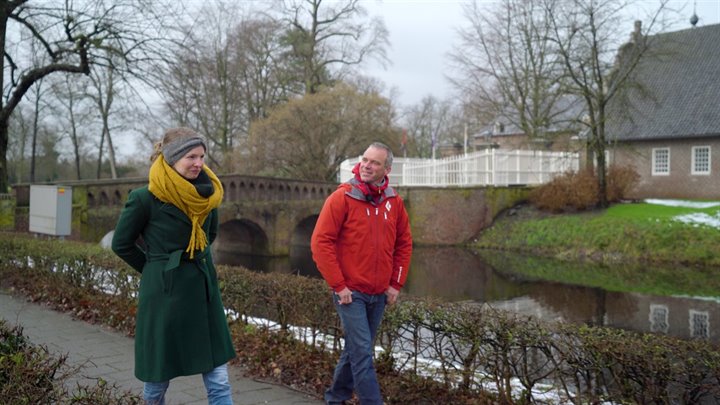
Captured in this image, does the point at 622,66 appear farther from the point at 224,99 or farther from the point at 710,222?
the point at 224,99

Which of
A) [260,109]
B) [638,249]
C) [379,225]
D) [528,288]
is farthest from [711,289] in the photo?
[260,109]

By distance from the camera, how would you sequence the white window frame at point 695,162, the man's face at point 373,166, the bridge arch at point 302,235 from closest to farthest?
1. the man's face at point 373,166
2. the bridge arch at point 302,235
3. the white window frame at point 695,162

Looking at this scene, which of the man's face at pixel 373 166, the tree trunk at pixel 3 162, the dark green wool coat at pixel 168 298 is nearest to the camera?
the dark green wool coat at pixel 168 298

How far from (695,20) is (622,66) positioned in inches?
597

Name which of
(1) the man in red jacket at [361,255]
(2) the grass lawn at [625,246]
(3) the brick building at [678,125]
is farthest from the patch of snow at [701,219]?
(1) the man in red jacket at [361,255]

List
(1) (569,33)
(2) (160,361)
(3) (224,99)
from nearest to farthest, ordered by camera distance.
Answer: (2) (160,361), (1) (569,33), (3) (224,99)

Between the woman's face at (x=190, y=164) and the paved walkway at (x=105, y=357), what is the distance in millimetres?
1125

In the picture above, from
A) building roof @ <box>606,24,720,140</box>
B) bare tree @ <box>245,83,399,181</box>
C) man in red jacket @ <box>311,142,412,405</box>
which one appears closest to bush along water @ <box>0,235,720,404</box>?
man in red jacket @ <box>311,142,412,405</box>

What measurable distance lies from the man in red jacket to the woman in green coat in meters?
0.89

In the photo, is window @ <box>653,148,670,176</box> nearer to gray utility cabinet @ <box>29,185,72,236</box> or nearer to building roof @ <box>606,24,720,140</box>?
building roof @ <box>606,24,720,140</box>

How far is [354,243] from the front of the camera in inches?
174

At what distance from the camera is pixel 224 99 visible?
1483 inches

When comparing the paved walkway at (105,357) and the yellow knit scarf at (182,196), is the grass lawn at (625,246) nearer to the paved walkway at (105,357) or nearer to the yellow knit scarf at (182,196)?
the paved walkway at (105,357)

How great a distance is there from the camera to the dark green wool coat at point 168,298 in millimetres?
3564
